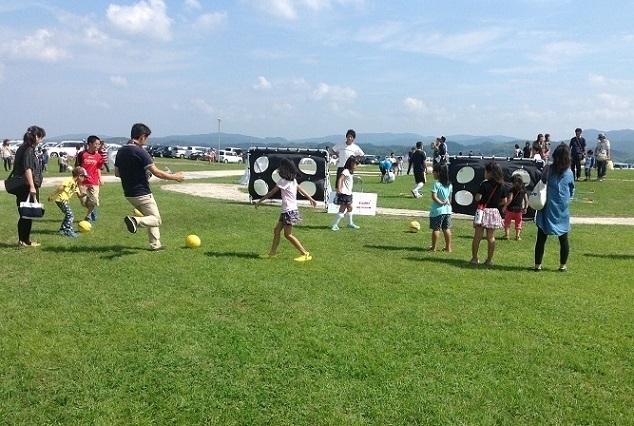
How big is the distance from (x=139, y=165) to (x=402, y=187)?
53.3 ft

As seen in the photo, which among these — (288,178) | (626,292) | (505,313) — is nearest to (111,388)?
(505,313)

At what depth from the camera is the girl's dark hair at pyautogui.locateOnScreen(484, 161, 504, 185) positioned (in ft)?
27.7

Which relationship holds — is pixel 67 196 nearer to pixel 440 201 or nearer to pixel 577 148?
pixel 440 201

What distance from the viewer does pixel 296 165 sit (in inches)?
613

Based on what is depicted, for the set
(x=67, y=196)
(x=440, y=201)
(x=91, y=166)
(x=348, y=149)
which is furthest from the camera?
(x=348, y=149)

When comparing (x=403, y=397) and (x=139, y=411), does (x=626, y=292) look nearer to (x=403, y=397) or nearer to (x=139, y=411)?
(x=403, y=397)

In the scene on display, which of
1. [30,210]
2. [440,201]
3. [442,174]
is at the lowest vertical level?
[30,210]

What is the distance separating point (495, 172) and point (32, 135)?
671 cm

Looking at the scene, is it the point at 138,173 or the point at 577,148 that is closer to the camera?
the point at 138,173

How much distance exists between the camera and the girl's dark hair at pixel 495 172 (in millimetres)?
8445

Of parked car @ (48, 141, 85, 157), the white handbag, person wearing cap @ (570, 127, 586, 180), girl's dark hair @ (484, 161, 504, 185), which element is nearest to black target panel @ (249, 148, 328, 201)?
girl's dark hair @ (484, 161, 504, 185)

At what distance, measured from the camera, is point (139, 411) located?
390 centimetres

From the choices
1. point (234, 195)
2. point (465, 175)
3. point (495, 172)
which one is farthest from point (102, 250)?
point (234, 195)

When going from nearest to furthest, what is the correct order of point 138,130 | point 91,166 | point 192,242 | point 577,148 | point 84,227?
point 138,130, point 192,242, point 84,227, point 91,166, point 577,148
